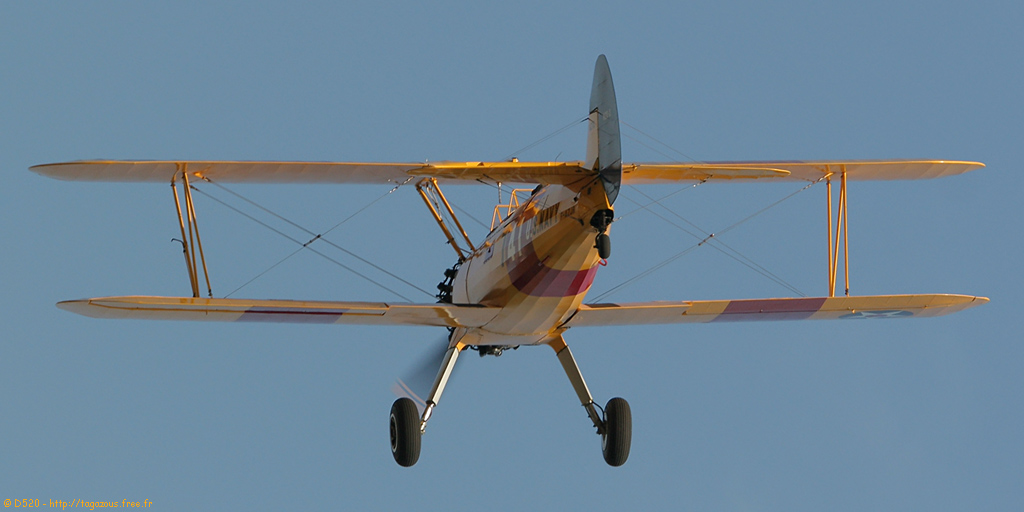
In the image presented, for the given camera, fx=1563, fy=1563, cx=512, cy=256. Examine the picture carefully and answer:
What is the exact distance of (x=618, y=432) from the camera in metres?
17.5

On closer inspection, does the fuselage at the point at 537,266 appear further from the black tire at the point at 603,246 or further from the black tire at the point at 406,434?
the black tire at the point at 406,434

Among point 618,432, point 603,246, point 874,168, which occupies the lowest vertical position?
point 618,432

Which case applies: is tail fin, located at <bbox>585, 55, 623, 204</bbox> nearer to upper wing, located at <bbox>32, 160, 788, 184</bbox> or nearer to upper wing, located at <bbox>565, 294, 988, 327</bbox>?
upper wing, located at <bbox>32, 160, 788, 184</bbox>

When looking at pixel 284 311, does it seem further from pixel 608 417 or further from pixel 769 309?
pixel 769 309

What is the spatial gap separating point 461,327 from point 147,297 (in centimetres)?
366

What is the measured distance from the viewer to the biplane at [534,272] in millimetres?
14531

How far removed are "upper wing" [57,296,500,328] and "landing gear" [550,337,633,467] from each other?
4.45 feet

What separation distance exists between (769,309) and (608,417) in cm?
217

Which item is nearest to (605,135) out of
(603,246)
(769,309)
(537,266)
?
(603,246)

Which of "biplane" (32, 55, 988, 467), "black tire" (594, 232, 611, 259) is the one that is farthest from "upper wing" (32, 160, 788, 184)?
"black tire" (594, 232, 611, 259)

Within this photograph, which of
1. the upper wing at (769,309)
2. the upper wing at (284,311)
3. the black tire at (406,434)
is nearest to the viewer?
the upper wing at (284,311)

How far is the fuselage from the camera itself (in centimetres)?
1496

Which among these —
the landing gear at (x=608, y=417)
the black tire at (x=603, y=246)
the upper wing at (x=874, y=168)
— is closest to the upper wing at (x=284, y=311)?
the landing gear at (x=608, y=417)

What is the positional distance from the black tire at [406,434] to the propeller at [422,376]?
71 cm
